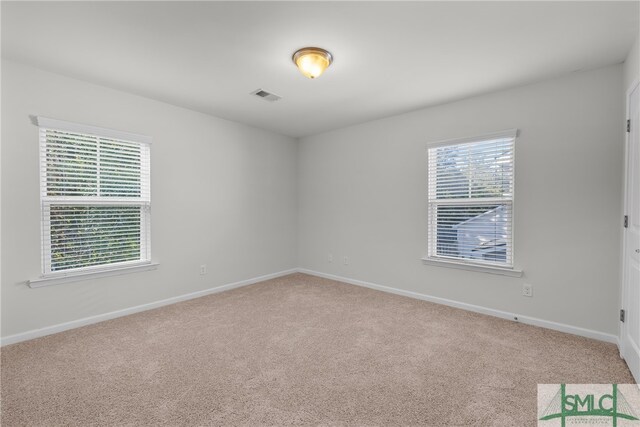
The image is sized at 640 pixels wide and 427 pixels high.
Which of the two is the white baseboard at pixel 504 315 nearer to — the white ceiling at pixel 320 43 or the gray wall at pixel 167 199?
the gray wall at pixel 167 199

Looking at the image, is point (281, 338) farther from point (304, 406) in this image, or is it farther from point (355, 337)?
point (304, 406)

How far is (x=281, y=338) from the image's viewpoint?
107 inches

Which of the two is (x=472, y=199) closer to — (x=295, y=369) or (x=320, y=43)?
(x=320, y=43)

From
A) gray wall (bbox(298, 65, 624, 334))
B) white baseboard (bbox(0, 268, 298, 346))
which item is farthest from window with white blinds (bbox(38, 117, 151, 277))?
gray wall (bbox(298, 65, 624, 334))

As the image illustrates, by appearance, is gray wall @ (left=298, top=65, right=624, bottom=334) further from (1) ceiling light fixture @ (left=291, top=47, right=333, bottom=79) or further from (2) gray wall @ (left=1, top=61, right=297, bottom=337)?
(1) ceiling light fixture @ (left=291, top=47, right=333, bottom=79)

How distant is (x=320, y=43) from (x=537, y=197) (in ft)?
8.52

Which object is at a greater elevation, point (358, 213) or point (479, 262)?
point (358, 213)

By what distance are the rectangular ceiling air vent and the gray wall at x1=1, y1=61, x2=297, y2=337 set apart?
1089 millimetres

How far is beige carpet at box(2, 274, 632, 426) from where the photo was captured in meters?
1.73

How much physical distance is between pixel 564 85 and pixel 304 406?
359 centimetres

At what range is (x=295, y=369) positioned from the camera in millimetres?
2203

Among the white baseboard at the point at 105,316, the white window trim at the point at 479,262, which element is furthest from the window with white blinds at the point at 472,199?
the white baseboard at the point at 105,316

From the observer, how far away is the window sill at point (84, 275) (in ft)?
8.98

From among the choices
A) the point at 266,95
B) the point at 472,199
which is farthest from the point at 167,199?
the point at 472,199
